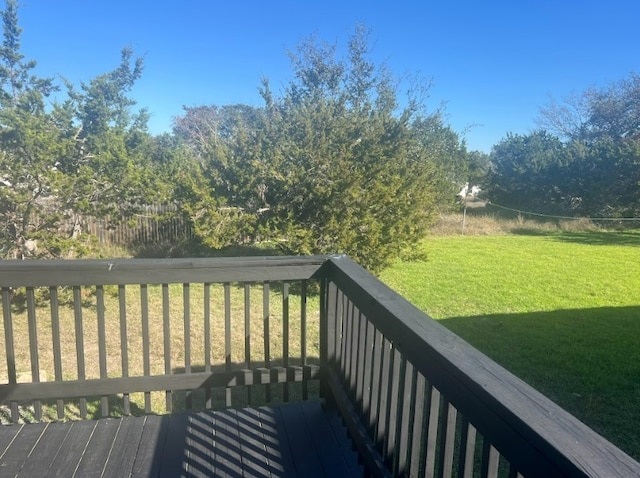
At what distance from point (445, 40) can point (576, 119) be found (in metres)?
13.2

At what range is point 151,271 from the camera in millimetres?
2193

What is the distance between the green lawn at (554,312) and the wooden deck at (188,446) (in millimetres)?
1837

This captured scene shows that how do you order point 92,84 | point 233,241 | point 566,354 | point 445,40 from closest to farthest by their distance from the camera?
1. point 566,354
2. point 233,241
3. point 445,40
4. point 92,84

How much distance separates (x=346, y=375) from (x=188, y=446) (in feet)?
2.42

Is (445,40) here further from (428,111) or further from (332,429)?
(332,429)

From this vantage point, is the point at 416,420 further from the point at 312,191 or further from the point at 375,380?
the point at 312,191

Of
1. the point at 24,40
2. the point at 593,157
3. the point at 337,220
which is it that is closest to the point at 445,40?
the point at 593,157

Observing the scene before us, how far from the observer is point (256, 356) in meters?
4.32

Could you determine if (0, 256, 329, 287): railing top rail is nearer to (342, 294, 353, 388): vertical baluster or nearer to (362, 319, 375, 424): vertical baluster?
(342, 294, 353, 388): vertical baluster

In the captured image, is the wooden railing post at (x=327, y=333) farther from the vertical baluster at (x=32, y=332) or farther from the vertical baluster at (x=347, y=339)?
the vertical baluster at (x=32, y=332)

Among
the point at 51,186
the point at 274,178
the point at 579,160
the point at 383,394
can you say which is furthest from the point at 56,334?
the point at 579,160

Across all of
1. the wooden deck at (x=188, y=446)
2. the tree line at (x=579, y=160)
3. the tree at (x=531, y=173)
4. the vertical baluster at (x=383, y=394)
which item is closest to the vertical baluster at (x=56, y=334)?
the wooden deck at (x=188, y=446)

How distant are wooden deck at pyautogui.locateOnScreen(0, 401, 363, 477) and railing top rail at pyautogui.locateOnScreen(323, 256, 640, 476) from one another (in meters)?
0.81

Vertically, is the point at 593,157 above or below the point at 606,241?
above
